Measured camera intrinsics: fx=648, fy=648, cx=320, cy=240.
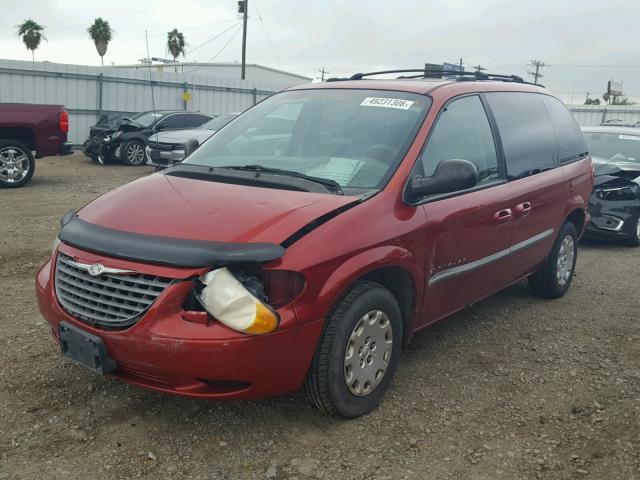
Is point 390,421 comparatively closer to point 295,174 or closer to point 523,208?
point 295,174

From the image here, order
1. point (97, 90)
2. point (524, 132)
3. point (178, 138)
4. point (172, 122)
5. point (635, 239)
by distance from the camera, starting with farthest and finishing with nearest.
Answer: point (97, 90) < point (172, 122) < point (178, 138) < point (635, 239) < point (524, 132)

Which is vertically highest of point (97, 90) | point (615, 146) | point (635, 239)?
point (97, 90)

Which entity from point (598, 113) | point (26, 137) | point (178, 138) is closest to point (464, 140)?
point (26, 137)

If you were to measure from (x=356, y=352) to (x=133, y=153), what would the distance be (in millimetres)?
13734

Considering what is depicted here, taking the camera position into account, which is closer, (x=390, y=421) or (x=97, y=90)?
(x=390, y=421)

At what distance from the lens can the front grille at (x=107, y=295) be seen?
111 inches

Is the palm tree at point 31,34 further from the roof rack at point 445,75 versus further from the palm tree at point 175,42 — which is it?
the roof rack at point 445,75

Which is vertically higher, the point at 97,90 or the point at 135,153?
the point at 97,90

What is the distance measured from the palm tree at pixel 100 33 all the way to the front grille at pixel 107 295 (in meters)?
53.3

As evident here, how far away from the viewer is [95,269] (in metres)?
2.94

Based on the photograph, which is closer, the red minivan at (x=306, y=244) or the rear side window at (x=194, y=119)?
the red minivan at (x=306, y=244)

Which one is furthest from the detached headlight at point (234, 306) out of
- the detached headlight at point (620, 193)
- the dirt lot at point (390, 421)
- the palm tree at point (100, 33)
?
the palm tree at point (100, 33)

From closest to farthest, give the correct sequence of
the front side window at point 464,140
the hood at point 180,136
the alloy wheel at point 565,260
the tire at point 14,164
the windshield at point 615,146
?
the front side window at point 464,140, the alloy wheel at point 565,260, the windshield at point 615,146, the tire at point 14,164, the hood at point 180,136

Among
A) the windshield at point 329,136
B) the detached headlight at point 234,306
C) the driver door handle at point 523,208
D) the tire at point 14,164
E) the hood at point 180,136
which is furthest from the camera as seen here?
the hood at point 180,136
